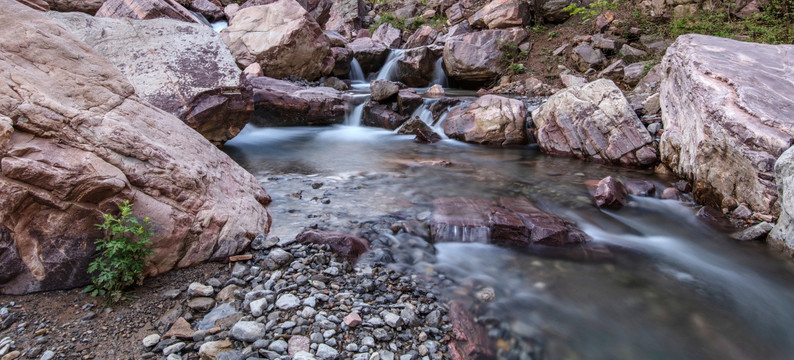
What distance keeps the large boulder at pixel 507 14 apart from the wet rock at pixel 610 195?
11.9 m

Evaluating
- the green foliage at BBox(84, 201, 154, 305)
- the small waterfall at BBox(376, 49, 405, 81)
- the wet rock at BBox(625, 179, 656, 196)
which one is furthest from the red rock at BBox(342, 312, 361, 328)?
the small waterfall at BBox(376, 49, 405, 81)

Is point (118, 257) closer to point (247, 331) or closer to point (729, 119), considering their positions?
point (247, 331)

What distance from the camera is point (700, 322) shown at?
302 centimetres

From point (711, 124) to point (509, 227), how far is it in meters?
3.23

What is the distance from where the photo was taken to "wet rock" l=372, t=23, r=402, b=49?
68.2 feet

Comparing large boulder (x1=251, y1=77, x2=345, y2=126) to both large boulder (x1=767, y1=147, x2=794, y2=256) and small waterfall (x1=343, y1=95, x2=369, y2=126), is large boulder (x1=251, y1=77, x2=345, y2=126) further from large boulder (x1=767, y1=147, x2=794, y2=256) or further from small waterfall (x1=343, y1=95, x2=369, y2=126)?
large boulder (x1=767, y1=147, x2=794, y2=256)

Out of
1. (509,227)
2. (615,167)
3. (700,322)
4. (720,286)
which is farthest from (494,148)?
(700,322)

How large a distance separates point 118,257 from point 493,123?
7.79 meters

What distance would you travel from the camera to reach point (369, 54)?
16312 millimetres

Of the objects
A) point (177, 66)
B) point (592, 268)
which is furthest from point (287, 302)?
point (177, 66)

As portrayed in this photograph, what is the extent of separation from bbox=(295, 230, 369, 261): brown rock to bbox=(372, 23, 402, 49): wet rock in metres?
18.5

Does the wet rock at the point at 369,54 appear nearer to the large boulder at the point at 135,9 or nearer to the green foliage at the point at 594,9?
the large boulder at the point at 135,9

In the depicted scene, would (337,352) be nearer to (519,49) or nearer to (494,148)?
(494,148)

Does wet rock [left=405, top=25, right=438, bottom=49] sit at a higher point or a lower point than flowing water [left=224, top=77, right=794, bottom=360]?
→ higher
